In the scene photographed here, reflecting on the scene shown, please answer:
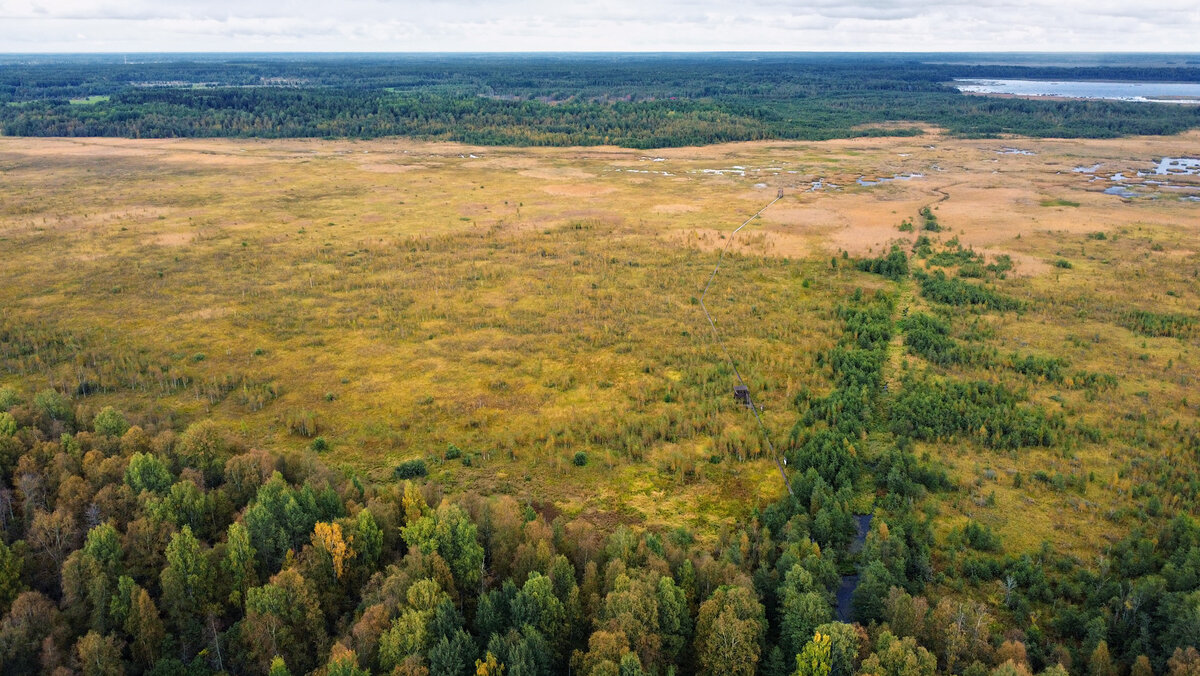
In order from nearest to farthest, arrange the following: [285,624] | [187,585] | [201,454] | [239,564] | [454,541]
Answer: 1. [285,624]
2. [187,585]
3. [239,564]
4. [454,541]
5. [201,454]

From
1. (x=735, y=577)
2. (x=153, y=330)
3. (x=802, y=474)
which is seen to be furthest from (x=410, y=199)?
(x=735, y=577)

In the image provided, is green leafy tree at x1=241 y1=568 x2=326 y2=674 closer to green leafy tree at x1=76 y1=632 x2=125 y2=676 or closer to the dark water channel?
green leafy tree at x1=76 y1=632 x2=125 y2=676

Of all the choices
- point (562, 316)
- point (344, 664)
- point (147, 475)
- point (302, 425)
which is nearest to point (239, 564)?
point (147, 475)

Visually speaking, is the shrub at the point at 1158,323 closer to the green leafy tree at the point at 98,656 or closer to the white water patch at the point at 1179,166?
the green leafy tree at the point at 98,656

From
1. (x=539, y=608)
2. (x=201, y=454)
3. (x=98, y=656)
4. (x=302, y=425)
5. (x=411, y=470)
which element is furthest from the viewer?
(x=302, y=425)

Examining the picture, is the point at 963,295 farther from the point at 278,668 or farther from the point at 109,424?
the point at 109,424

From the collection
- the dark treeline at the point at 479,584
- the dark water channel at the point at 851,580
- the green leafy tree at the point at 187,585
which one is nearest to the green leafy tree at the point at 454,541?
the dark treeline at the point at 479,584

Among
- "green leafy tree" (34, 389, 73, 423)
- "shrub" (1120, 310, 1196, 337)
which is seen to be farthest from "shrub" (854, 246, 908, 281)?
"green leafy tree" (34, 389, 73, 423)
